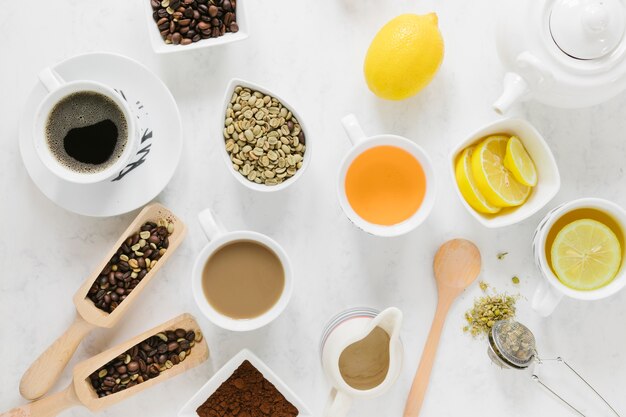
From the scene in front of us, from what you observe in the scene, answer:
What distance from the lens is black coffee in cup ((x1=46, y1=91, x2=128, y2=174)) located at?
1.32 m

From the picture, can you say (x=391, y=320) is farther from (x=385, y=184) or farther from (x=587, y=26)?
(x=587, y=26)

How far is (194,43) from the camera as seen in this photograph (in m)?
1.40

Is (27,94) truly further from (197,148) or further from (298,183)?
(298,183)

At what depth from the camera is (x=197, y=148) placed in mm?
1500

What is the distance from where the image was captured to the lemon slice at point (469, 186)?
4.51 ft

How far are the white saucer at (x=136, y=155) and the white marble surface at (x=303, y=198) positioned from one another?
10cm

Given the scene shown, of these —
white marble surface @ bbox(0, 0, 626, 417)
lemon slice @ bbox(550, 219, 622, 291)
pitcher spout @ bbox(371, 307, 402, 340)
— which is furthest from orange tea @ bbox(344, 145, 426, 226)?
lemon slice @ bbox(550, 219, 622, 291)

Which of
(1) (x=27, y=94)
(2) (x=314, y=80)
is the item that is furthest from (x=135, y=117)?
(2) (x=314, y=80)

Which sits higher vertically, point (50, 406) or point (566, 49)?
point (566, 49)

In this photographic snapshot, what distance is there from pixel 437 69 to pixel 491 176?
0.84ft

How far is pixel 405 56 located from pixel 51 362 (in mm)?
1023

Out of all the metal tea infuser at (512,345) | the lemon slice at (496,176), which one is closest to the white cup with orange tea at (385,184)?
the lemon slice at (496,176)

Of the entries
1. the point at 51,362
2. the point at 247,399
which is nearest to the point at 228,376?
the point at 247,399

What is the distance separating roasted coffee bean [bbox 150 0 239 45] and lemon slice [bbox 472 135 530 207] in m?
0.59
